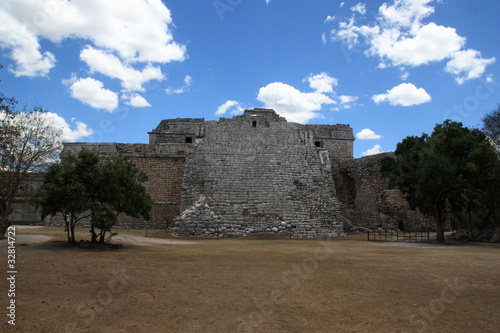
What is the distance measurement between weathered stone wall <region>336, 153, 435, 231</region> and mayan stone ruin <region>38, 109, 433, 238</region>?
61mm

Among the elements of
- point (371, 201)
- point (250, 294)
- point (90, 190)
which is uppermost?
point (90, 190)

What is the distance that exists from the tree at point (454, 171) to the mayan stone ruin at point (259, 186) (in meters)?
4.11

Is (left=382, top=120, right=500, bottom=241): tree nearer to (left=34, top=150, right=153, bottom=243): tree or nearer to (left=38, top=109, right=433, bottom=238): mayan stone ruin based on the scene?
(left=38, top=109, right=433, bottom=238): mayan stone ruin

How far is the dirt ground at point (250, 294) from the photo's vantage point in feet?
14.6

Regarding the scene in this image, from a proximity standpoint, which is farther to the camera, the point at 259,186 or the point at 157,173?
the point at 157,173

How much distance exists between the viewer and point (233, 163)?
19875 mm

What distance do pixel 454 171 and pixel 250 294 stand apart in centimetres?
1282

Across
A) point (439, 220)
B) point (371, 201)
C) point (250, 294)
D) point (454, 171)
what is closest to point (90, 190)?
point (250, 294)

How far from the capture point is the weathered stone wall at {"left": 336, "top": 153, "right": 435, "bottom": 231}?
75.8ft

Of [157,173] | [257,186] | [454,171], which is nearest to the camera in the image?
[454,171]

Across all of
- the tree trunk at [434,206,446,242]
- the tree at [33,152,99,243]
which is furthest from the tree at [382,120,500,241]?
the tree at [33,152,99,243]

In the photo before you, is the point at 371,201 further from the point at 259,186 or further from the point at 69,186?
the point at 69,186

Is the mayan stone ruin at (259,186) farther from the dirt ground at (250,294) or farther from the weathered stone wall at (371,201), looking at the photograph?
the dirt ground at (250,294)

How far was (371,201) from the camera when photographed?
24672mm
